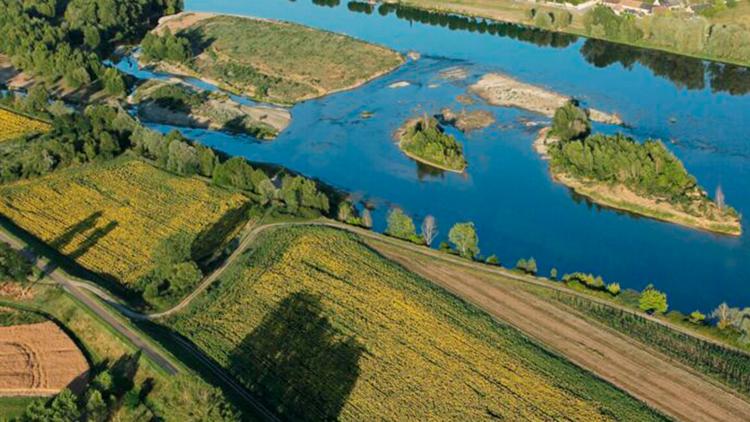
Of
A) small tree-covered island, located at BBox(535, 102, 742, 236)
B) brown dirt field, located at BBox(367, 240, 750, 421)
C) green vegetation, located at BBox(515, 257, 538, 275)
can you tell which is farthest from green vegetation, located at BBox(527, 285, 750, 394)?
small tree-covered island, located at BBox(535, 102, 742, 236)

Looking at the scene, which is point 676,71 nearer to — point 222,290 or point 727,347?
point 727,347

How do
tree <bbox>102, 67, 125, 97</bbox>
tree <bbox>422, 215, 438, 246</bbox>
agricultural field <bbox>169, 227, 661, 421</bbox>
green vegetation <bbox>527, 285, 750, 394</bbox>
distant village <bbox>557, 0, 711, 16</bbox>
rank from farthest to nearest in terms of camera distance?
distant village <bbox>557, 0, 711, 16</bbox> < tree <bbox>102, 67, 125, 97</bbox> < tree <bbox>422, 215, 438, 246</bbox> < green vegetation <bbox>527, 285, 750, 394</bbox> < agricultural field <bbox>169, 227, 661, 421</bbox>

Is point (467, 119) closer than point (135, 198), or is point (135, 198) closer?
point (135, 198)

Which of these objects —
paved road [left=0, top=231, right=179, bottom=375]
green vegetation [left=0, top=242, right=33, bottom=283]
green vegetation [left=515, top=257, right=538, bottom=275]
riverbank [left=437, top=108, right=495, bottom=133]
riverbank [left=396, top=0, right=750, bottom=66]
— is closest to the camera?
paved road [left=0, top=231, right=179, bottom=375]

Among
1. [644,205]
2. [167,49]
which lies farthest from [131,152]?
[644,205]

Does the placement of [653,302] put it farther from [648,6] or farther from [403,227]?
[648,6]

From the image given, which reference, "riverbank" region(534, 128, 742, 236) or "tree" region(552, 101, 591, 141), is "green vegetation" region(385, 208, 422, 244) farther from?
"tree" region(552, 101, 591, 141)

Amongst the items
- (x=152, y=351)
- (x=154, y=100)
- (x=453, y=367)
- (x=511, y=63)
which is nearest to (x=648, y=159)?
(x=453, y=367)
